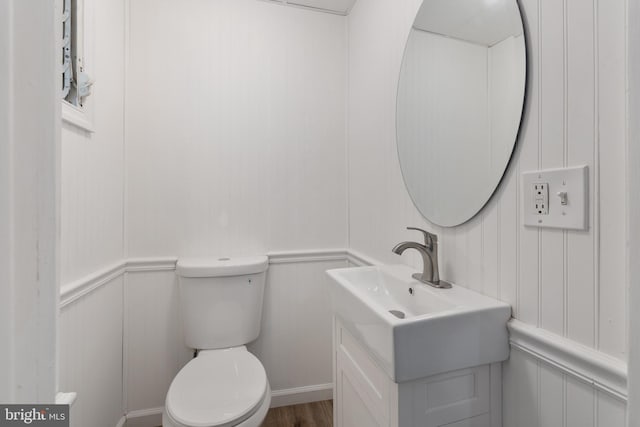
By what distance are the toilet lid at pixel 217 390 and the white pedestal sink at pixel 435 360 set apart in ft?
1.44

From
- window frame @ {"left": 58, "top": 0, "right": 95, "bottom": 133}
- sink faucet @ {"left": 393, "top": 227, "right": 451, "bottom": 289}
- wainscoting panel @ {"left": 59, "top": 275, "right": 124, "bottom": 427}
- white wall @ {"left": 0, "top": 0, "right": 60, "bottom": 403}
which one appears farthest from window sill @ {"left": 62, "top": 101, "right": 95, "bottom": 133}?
sink faucet @ {"left": 393, "top": 227, "right": 451, "bottom": 289}

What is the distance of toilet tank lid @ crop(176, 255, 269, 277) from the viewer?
1.42 metres

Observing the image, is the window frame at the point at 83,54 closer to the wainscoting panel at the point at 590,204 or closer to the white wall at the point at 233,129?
the white wall at the point at 233,129

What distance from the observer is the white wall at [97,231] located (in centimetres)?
100

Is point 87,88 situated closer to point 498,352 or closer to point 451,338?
point 451,338

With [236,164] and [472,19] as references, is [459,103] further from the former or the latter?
[236,164]

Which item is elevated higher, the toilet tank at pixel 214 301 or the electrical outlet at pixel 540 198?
the electrical outlet at pixel 540 198

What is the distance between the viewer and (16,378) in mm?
251

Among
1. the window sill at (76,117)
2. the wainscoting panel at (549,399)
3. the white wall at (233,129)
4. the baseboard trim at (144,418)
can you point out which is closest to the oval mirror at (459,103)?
the wainscoting panel at (549,399)

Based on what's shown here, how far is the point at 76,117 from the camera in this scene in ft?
3.34

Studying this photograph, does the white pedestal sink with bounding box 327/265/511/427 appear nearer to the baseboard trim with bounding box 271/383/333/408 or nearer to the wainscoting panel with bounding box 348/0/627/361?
the wainscoting panel with bounding box 348/0/627/361

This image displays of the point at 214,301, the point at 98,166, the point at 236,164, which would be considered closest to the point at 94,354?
the point at 214,301

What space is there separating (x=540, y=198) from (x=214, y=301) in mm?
1351

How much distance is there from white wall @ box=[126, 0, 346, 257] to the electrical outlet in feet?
3.81
